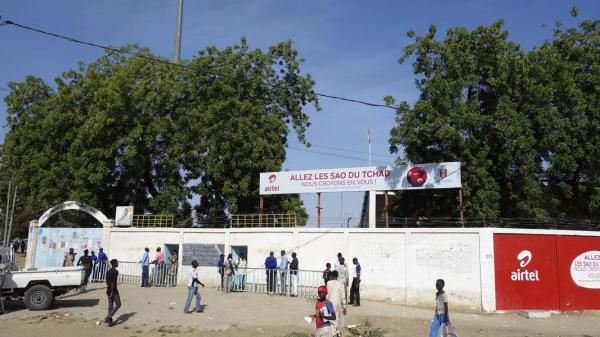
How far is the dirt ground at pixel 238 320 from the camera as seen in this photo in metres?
12.3

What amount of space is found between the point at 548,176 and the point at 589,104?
3.71m

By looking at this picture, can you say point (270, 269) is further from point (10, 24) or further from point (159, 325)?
point (10, 24)

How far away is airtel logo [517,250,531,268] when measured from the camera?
1619 centimetres

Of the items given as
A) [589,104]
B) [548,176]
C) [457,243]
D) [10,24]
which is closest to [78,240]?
[10,24]

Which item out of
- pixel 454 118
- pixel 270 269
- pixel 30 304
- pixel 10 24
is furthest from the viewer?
pixel 454 118

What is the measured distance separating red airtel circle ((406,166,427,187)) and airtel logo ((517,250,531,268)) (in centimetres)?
473

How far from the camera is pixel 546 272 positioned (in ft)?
53.8

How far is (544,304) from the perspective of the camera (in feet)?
53.1

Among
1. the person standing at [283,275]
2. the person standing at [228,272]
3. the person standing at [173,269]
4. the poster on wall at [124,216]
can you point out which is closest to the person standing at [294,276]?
the person standing at [283,275]

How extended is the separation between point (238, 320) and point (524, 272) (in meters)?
9.34

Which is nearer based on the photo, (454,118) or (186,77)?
(454,118)

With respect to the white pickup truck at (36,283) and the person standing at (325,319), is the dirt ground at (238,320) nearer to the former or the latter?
the white pickup truck at (36,283)

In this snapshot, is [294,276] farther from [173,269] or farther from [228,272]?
[173,269]

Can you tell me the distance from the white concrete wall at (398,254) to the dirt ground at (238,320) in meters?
0.72
